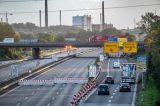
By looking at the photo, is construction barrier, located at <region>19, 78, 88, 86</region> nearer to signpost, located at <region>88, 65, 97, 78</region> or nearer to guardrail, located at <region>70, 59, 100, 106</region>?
signpost, located at <region>88, 65, 97, 78</region>

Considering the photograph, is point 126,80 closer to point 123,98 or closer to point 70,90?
point 70,90

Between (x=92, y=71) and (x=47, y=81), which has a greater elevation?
(x=92, y=71)

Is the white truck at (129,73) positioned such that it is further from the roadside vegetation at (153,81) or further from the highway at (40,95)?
the highway at (40,95)

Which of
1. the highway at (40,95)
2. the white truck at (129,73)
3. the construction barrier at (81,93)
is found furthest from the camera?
the white truck at (129,73)

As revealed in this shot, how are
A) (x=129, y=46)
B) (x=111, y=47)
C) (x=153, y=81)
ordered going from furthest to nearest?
1. (x=129, y=46)
2. (x=111, y=47)
3. (x=153, y=81)

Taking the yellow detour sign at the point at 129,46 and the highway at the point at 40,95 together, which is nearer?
the highway at the point at 40,95

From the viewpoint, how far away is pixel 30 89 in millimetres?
65625

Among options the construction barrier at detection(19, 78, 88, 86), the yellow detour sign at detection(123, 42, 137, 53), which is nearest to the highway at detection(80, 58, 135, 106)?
the construction barrier at detection(19, 78, 88, 86)

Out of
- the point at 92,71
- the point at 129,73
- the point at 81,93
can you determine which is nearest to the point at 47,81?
the point at 92,71

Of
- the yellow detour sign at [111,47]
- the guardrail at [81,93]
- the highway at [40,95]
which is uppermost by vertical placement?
the yellow detour sign at [111,47]

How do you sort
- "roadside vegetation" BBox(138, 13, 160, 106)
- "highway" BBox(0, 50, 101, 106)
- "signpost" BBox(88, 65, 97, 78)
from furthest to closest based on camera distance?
"signpost" BBox(88, 65, 97, 78)
"highway" BBox(0, 50, 101, 106)
"roadside vegetation" BBox(138, 13, 160, 106)

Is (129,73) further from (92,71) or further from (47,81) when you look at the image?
(47,81)

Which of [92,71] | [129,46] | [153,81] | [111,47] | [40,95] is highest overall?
[129,46]

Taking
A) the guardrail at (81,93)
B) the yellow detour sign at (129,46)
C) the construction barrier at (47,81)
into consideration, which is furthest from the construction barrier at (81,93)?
the yellow detour sign at (129,46)
